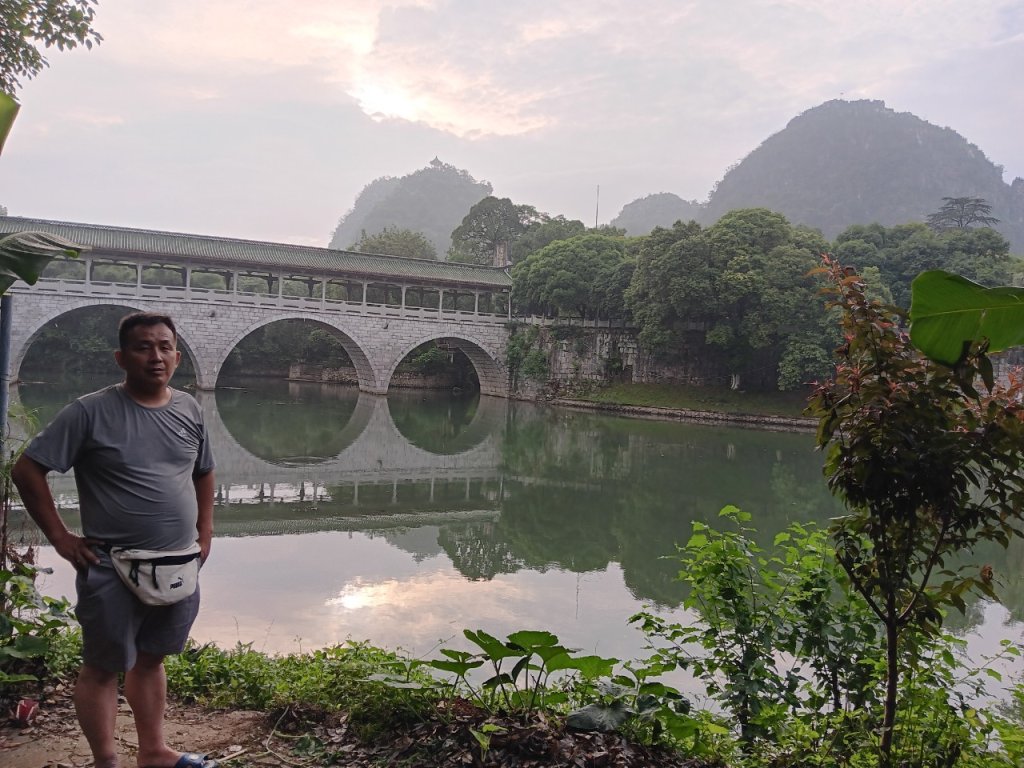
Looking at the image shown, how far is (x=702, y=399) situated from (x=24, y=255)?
20.5 metres

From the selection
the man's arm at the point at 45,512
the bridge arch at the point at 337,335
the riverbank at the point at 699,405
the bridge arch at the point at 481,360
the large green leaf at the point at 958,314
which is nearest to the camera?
the large green leaf at the point at 958,314

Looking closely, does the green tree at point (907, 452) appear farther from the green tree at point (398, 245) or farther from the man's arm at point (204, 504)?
the green tree at point (398, 245)

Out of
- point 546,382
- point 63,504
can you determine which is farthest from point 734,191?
point 63,504

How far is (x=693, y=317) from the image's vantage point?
2047 centimetres

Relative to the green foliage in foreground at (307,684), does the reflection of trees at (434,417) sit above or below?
below

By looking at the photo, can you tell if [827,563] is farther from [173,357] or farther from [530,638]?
[173,357]

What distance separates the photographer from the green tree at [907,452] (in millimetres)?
1598

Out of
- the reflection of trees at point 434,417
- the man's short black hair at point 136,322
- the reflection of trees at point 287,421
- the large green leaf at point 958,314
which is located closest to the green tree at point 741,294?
the reflection of trees at point 434,417

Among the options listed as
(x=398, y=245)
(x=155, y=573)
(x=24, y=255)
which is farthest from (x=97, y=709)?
(x=398, y=245)

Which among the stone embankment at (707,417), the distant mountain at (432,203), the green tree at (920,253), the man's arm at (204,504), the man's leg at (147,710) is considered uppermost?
the distant mountain at (432,203)

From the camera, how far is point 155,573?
160cm

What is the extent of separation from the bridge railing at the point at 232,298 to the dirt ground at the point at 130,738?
17.4 meters

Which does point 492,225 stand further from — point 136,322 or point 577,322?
point 136,322

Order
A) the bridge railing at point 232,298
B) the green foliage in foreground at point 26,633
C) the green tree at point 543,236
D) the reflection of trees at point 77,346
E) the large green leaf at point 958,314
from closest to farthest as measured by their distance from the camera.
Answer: the large green leaf at point 958,314 → the green foliage in foreground at point 26,633 → the bridge railing at point 232,298 → the reflection of trees at point 77,346 → the green tree at point 543,236
